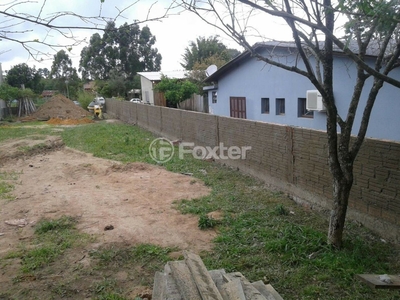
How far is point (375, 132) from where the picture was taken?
9570 mm

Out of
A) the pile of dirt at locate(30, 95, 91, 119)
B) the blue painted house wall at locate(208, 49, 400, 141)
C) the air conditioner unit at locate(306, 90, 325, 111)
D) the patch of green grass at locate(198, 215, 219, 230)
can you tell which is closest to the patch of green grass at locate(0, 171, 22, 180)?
the patch of green grass at locate(198, 215, 219, 230)

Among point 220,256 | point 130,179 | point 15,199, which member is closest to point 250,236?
point 220,256

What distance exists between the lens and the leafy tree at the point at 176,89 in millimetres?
23331

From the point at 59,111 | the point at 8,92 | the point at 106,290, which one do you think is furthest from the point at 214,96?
the point at 8,92

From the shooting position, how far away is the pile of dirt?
106ft

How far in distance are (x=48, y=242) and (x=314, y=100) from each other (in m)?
8.50

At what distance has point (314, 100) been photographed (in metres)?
11.0

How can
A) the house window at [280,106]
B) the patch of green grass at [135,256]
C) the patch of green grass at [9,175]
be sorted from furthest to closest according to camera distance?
the house window at [280,106]
the patch of green grass at [9,175]
the patch of green grass at [135,256]

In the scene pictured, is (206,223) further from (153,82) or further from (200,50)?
(200,50)

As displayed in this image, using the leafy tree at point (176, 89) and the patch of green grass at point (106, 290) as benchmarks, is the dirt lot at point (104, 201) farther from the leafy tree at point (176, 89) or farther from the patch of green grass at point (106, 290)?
the leafy tree at point (176, 89)

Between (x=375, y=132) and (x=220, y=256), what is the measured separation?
673 cm

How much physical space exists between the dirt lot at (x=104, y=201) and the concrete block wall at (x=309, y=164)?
160 cm

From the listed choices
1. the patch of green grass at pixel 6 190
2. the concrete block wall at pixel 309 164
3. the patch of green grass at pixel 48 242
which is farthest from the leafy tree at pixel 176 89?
the patch of green grass at pixel 48 242

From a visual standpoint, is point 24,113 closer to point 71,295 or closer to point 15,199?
point 15,199
